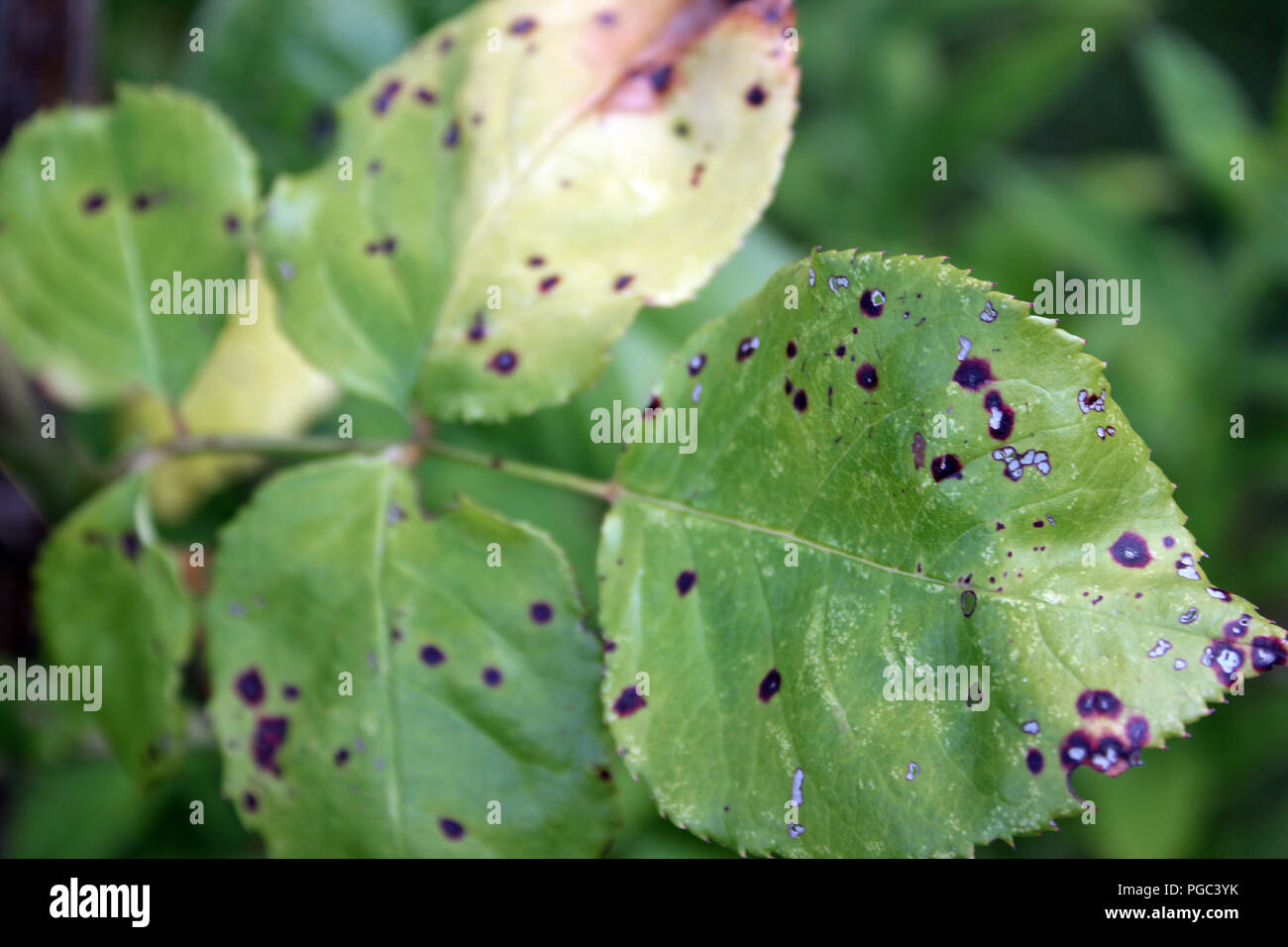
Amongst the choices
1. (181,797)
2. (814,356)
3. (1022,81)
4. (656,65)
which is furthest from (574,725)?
(1022,81)

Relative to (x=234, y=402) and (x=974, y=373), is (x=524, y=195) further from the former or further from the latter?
(x=234, y=402)

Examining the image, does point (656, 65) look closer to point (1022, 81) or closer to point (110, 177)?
point (110, 177)

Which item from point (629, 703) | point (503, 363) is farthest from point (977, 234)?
point (629, 703)

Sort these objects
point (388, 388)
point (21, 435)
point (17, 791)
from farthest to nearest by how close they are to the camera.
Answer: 1. point (17, 791)
2. point (21, 435)
3. point (388, 388)

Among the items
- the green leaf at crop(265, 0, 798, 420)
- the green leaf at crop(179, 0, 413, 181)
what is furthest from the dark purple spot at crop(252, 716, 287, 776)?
the green leaf at crop(179, 0, 413, 181)

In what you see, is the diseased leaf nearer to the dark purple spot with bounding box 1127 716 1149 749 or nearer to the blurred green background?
the blurred green background
